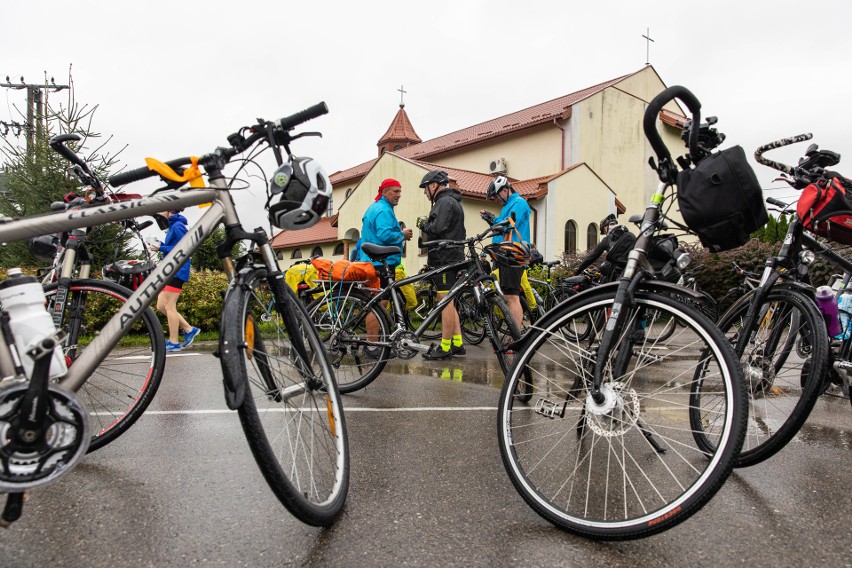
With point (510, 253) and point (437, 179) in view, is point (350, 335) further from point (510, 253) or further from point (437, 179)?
point (437, 179)

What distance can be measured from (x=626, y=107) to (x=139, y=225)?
3314 centimetres

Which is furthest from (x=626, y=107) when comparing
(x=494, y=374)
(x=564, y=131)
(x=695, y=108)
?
(x=695, y=108)

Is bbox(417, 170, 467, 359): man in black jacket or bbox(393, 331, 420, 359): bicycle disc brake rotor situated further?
bbox(417, 170, 467, 359): man in black jacket

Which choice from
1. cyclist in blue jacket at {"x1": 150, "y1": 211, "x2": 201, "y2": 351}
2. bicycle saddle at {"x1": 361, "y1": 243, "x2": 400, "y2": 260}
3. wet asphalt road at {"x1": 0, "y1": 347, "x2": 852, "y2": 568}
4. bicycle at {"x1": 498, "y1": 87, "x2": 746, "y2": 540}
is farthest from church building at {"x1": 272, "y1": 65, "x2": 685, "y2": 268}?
bicycle at {"x1": 498, "y1": 87, "x2": 746, "y2": 540}

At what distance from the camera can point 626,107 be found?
3234cm

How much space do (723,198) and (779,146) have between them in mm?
1303

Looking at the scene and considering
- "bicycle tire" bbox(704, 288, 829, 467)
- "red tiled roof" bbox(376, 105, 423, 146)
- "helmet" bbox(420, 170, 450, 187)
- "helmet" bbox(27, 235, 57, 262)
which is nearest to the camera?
"bicycle tire" bbox(704, 288, 829, 467)

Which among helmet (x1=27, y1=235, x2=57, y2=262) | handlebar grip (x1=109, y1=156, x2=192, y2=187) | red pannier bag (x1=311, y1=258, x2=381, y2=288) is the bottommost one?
red pannier bag (x1=311, y1=258, x2=381, y2=288)

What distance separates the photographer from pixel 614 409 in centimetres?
212

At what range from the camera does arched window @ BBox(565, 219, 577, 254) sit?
90.5 feet

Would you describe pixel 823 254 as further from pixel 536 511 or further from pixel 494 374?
pixel 494 374

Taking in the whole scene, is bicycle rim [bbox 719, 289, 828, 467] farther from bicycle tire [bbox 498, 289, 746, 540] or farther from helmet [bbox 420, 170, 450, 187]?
helmet [bbox 420, 170, 450, 187]

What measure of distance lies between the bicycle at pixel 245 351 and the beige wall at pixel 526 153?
29.7 metres

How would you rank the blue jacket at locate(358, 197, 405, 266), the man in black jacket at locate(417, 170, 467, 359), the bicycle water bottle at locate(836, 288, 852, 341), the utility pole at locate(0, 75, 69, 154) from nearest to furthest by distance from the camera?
the bicycle water bottle at locate(836, 288, 852, 341) → the man in black jacket at locate(417, 170, 467, 359) → the blue jacket at locate(358, 197, 405, 266) → the utility pole at locate(0, 75, 69, 154)
